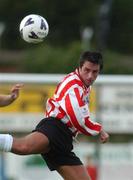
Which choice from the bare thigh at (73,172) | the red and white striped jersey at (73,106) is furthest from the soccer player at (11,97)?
the bare thigh at (73,172)

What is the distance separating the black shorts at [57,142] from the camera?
9844 mm

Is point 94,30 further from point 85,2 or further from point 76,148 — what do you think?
point 76,148

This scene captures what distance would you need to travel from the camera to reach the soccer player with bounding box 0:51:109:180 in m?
9.75

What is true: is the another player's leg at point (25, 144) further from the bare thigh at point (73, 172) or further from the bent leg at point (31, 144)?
the bare thigh at point (73, 172)

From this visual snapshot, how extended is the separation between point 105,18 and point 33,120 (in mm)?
57748

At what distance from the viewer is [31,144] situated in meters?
9.74

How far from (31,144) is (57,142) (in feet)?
1.02

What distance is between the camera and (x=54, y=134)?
9844mm

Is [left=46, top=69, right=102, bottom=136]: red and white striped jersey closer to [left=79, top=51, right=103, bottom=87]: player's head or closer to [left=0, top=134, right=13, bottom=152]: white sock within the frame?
[left=79, top=51, right=103, bottom=87]: player's head

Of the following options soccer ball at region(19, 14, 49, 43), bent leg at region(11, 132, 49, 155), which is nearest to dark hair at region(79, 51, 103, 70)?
soccer ball at region(19, 14, 49, 43)

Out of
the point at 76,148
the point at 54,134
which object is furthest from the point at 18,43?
the point at 54,134

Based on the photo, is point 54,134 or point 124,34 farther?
point 124,34

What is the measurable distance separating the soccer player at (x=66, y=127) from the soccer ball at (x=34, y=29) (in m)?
0.62

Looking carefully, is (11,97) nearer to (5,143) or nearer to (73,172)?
(5,143)
